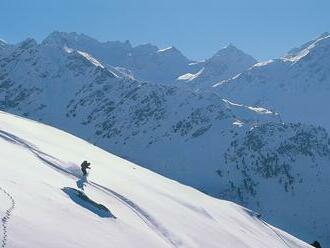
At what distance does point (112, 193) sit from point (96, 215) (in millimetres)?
7176

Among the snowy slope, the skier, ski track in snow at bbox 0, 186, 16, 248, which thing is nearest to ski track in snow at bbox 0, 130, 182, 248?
the snowy slope

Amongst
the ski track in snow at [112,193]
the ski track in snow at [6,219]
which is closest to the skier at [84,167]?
the ski track in snow at [112,193]

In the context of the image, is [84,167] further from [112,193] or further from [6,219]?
[6,219]

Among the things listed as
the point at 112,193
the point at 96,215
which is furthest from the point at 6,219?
the point at 112,193

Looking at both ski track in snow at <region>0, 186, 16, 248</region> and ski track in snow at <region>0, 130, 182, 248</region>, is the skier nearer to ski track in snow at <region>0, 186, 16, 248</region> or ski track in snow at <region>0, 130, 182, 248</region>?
ski track in snow at <region>0, 130, 182, 248</region>

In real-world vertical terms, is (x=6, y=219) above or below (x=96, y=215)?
below

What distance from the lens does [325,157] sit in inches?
6796

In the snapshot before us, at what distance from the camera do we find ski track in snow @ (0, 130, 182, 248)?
3164 centimetres

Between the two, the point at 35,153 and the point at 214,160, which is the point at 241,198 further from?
the point at 35,153

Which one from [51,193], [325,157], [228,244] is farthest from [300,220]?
[51,193]

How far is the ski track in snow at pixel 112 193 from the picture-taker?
31.6 m

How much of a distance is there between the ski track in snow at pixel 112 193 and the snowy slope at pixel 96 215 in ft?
0.17

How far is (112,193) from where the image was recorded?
35.8 metres

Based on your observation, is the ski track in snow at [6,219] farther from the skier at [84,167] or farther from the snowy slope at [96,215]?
the skier at [84,167]
